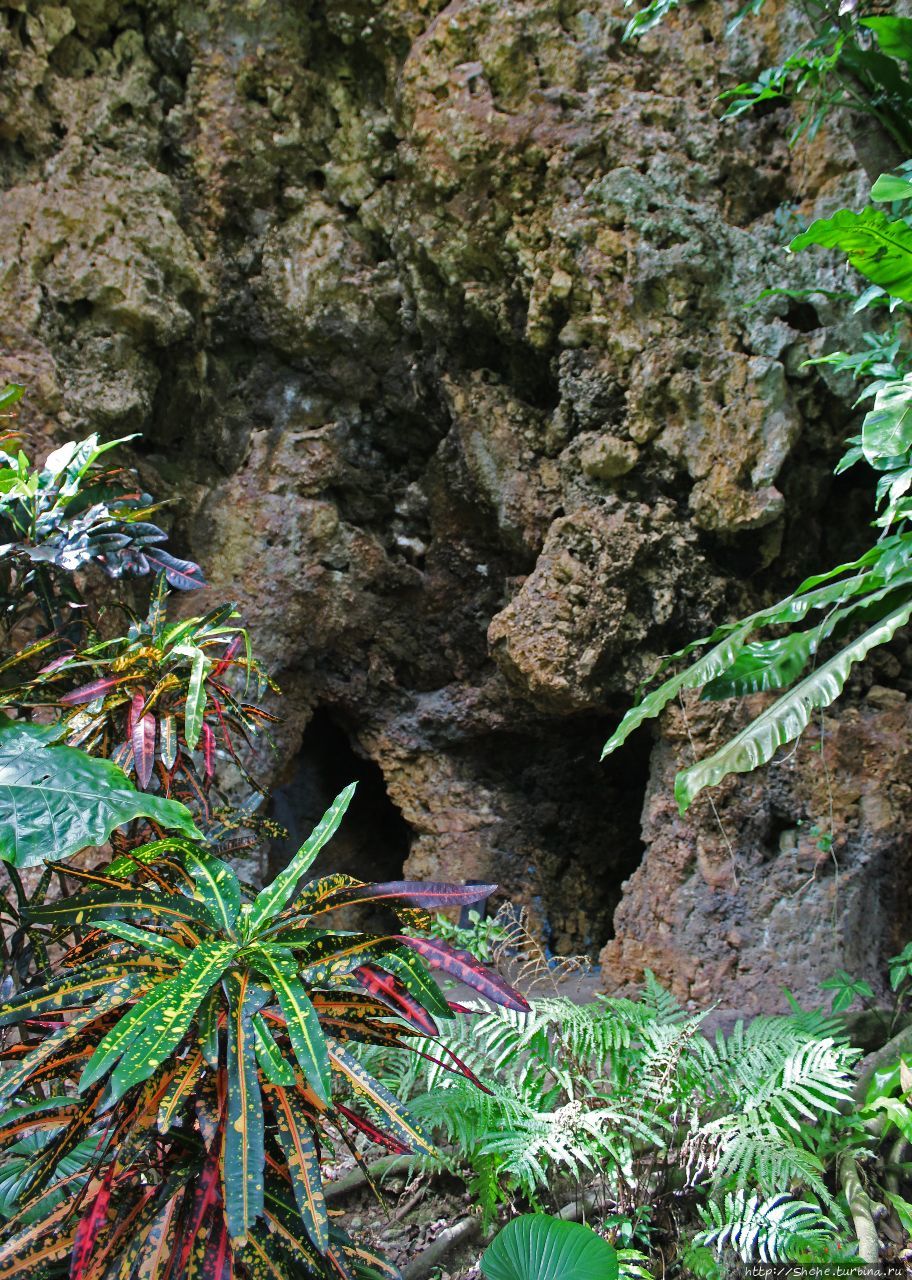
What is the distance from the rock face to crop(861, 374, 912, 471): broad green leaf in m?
1.40

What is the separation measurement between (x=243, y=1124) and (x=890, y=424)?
2.22 metres

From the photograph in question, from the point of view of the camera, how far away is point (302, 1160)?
4.52 ft

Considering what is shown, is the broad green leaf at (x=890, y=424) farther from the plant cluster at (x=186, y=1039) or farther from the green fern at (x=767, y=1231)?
the green fern at (x=767, y=1231)

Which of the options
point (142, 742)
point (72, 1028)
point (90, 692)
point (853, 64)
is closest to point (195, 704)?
point (142, 742)

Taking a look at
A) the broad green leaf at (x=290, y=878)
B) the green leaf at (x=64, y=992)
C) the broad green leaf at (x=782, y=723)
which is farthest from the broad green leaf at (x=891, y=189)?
the green leaf at (x=64, y=992)

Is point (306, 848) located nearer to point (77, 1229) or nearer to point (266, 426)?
point (77, 1229)

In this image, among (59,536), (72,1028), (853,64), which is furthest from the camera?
(853,64)

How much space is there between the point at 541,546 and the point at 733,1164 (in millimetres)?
2889

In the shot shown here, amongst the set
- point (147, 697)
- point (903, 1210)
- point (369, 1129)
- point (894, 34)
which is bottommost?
point (903, 1210)

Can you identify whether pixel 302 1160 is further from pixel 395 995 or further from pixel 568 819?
pixel 568 819

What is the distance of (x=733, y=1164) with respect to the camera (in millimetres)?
2188

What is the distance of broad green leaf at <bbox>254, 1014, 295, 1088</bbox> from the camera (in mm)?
1309

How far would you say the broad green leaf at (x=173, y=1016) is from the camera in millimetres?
1226

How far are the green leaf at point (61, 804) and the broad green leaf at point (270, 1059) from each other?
1.28ft
